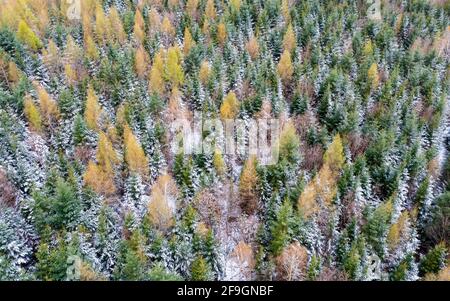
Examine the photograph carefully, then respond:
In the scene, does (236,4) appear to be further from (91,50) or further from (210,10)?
(91,50)

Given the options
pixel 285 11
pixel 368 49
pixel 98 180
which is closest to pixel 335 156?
pixel 98 180

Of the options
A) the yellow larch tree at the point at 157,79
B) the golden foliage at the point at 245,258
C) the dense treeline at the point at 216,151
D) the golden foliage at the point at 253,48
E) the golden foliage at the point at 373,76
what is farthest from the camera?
the golden foliage at the point at 253,48

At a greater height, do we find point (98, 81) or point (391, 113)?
point (98, 81)

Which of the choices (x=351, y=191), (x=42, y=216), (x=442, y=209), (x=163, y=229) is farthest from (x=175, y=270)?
(x=442, y=209)

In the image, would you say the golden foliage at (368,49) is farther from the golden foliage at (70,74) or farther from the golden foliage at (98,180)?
the golden foliage at (98,180)

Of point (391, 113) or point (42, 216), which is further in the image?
point (391, 113)

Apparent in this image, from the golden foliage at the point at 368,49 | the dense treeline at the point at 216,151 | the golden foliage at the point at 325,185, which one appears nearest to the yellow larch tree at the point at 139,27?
the dense treeline at the point at 216,151
